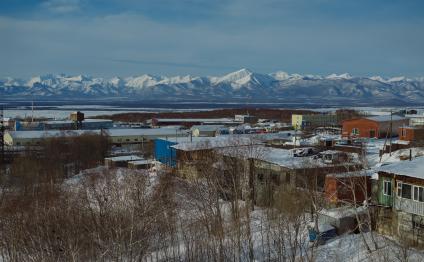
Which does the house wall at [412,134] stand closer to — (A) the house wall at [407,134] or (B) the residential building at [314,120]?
(A) the house wall at [407,134]

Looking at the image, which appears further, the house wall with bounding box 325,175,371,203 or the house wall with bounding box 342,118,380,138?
the house wall with bounding box 342,118,380,138

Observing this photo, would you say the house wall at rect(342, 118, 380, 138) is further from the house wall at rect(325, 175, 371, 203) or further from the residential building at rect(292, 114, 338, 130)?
the residential building at rect(292, 114, 338, 130)

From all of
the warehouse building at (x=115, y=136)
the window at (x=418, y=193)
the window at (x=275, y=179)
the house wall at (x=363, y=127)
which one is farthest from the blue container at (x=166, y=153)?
the warehouse building at (x=115, y=136)

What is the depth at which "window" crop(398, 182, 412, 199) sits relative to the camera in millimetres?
13984

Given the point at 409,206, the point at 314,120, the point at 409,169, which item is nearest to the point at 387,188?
the point at 409,169

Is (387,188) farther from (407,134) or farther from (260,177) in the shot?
(407,134)

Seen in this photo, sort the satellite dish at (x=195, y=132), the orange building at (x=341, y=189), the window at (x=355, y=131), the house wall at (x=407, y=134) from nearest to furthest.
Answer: the orange building at (x=341, y=189) → the house wall at (x=407, y=134) → the window at (x=355, y=131) → the satellite dish at (x=195, y=132)

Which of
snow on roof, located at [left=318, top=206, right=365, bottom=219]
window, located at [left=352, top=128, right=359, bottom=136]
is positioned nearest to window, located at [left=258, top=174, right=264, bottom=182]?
snow on roof, located at [left=318, top=206, right=365, bottom=219]

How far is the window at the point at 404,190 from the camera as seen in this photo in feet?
45.9

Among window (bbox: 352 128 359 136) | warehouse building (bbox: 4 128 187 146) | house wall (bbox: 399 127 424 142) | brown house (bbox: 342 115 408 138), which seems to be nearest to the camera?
house wall (bbox: 399 127 424 142)

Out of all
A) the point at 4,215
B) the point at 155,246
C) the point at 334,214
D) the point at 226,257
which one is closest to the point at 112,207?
the point at 155,246

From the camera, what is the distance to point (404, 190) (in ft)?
46.5

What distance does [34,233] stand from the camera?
12141 millimetres

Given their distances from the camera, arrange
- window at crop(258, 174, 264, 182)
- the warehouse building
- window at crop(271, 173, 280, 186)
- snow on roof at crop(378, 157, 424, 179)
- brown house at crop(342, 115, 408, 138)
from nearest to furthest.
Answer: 1. snow on roof at crop(378, 157, 424, 179)
2. window at crop(271, 173, 280, 186)
3. window at crop(258, 174, 264, 182)
4. brown house at crop(342, 115, 408, 138)
5. the warehouse building
